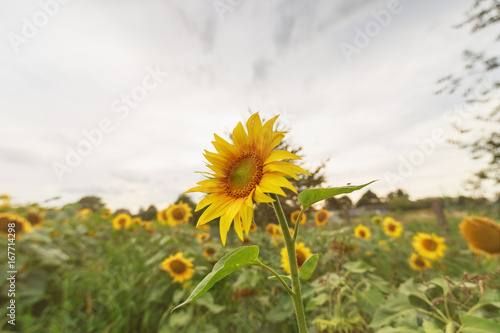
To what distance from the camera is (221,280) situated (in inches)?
111

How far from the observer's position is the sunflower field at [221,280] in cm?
159

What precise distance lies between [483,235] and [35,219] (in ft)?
15.6

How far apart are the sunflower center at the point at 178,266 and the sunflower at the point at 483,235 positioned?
231cm

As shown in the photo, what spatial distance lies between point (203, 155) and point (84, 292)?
3238 millimetres

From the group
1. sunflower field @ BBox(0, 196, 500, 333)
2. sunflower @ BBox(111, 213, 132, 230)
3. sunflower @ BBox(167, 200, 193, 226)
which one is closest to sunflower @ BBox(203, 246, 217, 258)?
sunflower field @ BBox(0, 196, 500, 333)

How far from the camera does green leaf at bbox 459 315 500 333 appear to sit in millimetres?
799

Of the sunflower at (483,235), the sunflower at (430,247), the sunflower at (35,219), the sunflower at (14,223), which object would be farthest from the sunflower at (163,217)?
the sunflower at (483,235)

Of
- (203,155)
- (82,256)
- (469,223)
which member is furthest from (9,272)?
(469,223)

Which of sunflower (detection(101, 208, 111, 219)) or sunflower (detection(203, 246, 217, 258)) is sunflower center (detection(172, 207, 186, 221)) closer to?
sunflower (detection(203, 246, 217, 258))

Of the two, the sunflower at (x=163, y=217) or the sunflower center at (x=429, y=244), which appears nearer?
the sunflower center at (x=429, y=244)

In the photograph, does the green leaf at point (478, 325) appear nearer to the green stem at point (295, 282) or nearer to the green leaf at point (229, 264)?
the green stem at point (295, 282)

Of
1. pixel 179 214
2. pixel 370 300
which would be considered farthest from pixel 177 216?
pixel 370 300

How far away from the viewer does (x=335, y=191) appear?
1.90 feet

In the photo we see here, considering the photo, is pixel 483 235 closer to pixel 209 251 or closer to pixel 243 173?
pixel 243 173
